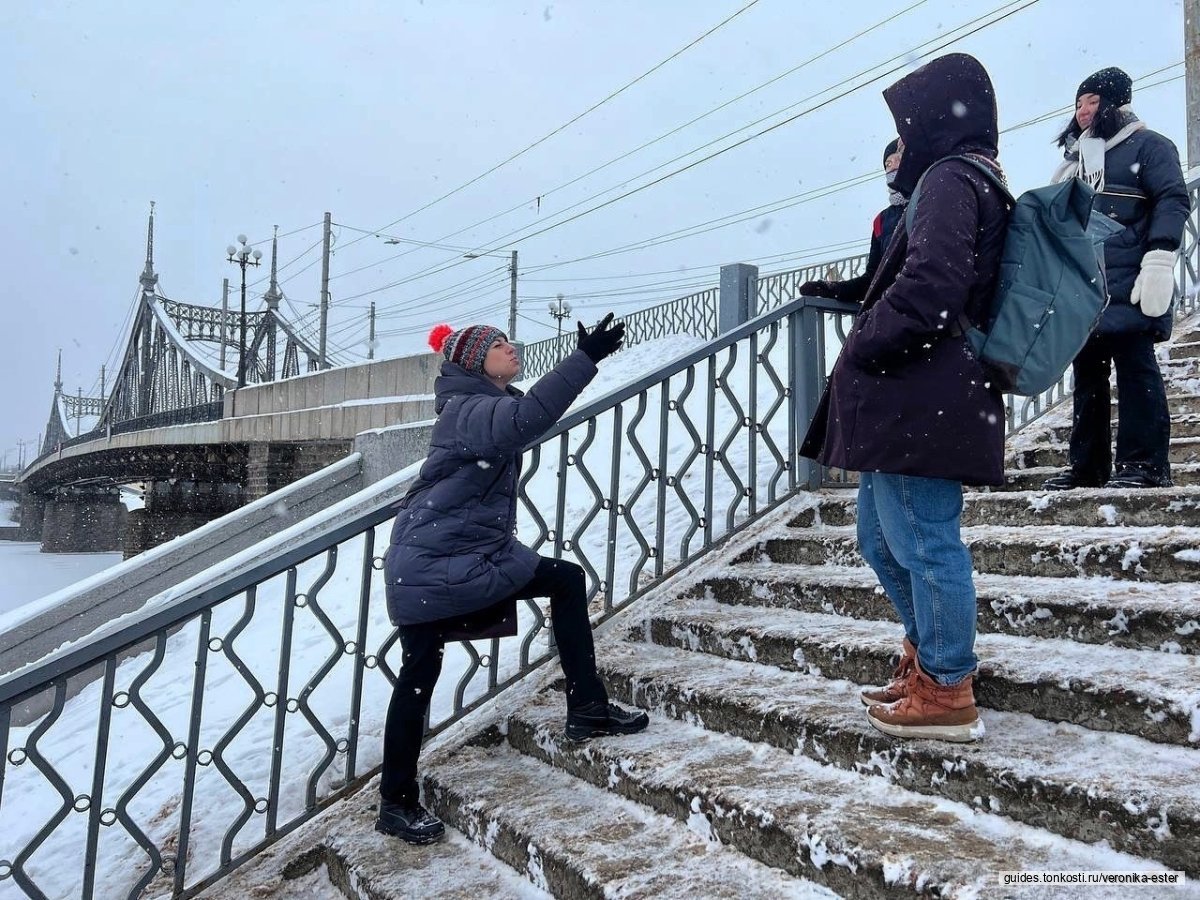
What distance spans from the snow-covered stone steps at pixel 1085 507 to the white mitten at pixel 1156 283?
2.46 feet

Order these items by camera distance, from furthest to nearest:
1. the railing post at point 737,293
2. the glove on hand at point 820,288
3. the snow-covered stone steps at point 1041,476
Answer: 1. the railing post at point 737,293
2. the glove on hand at point 820,288
3. the snow-covered stone steps at point 1041,476

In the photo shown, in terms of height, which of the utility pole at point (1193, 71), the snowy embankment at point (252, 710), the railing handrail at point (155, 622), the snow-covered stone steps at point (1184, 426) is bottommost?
the snowy embankment at point (252, 710)

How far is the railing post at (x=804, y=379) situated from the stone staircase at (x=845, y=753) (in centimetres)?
63

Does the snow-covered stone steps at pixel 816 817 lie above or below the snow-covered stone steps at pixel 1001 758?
below

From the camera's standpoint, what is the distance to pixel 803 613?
11.0ft

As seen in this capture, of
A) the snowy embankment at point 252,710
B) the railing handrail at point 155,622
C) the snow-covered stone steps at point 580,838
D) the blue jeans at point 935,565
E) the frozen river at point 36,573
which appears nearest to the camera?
the snow-covered stone steps at point 580,838

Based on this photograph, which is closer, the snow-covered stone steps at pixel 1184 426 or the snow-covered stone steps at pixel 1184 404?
the snow-covered stone steps at pixel 1184 426

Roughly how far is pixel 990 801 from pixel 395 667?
3.34 metres

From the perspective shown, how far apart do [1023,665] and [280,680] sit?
2339 mm

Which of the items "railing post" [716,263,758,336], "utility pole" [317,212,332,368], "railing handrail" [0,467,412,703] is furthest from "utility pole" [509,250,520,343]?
"railing handrail" [0,467,412,703]

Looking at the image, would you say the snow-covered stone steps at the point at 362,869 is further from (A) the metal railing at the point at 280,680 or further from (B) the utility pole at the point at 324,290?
(B) the utility pole at the point at 324,290

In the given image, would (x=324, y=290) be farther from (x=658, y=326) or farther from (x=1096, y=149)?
(x=1096, y=149)

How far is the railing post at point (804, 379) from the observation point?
14.0 feet

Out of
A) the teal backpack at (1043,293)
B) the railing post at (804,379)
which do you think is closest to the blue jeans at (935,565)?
the teal backpack at (1043,293)
